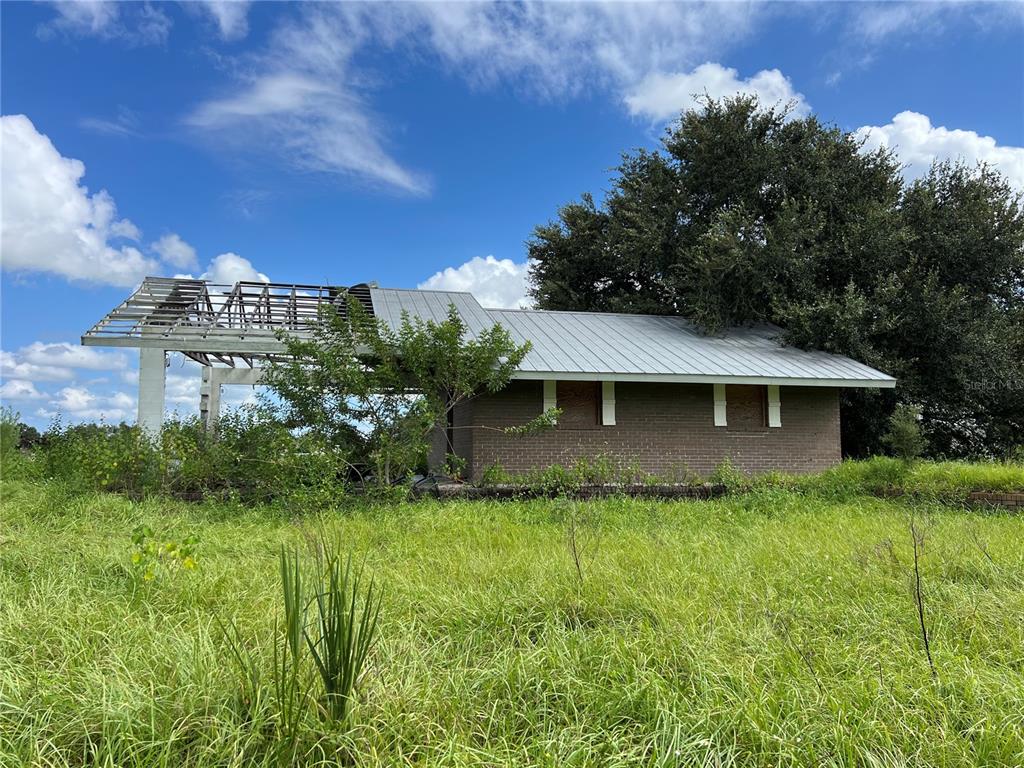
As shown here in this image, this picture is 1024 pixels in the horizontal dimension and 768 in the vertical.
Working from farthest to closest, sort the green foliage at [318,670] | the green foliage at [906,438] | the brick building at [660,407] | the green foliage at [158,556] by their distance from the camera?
the brick building at [660,407] → the green foliage at [906,438] → the green foliage at [158,556] → the green foliage at [318,670]

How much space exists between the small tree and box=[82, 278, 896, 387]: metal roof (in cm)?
79

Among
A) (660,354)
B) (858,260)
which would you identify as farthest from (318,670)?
(858,260)

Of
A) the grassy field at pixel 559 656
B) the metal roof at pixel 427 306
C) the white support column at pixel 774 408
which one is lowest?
the grassy field at pixel 559 656

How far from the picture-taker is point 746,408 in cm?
1352

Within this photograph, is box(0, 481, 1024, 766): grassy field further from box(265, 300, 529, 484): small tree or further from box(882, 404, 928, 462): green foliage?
box(882, 404, 928, 462): green foliage

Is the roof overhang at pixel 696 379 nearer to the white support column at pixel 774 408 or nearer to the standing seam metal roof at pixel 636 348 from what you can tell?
the standing seam metal roof at pixel 636 348

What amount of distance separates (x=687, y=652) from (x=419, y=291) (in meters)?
14.5

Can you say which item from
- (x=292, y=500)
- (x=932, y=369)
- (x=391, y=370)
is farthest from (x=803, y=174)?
(x=292, y=500)

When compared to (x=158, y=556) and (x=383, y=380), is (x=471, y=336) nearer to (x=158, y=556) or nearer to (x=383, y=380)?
(x=383, y=380)

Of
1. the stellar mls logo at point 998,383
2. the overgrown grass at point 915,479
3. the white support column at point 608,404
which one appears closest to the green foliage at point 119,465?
the white support column at point 608,404

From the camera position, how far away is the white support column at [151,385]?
1121 centimetres

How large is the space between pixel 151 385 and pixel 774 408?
11.8 meters

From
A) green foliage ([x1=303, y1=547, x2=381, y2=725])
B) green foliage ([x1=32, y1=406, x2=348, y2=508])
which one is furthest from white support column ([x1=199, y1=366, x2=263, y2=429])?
green foliage ([x1=303, y1=547, x2=381, y2=725])

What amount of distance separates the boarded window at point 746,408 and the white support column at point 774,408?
0.10 m
